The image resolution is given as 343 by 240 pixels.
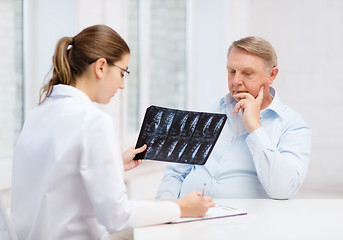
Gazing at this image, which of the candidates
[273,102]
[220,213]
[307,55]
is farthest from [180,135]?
[307,55]

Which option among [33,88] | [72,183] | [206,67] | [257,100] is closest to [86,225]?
[72,183]

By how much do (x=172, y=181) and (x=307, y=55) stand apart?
86.4 inches

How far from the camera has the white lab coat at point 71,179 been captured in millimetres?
1180

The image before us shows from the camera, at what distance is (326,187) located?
3686 mm

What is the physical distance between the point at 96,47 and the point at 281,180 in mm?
822

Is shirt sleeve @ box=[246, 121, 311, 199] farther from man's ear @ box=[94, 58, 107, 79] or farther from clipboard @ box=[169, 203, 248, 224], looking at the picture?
man's ear @ box=[94, 58, 107, 79]

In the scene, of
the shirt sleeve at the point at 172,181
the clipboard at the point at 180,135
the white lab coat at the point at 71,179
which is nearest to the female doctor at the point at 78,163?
the white lab coat at the point at 71,179

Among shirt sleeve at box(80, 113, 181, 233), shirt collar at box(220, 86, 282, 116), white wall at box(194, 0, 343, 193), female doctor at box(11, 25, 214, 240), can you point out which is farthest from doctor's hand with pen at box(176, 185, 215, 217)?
white wall at box(194, 0, 343, 193)

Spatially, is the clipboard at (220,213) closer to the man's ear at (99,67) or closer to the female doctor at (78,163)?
the female doctor at (78,163)

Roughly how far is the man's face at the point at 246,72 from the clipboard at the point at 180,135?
14.6 inches

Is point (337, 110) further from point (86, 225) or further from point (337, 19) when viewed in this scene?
point (86, 225)

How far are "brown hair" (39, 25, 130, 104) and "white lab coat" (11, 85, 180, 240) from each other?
66 mm

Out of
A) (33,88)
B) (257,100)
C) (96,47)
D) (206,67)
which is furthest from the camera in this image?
(206,67)

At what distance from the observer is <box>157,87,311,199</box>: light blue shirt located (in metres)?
1.72
